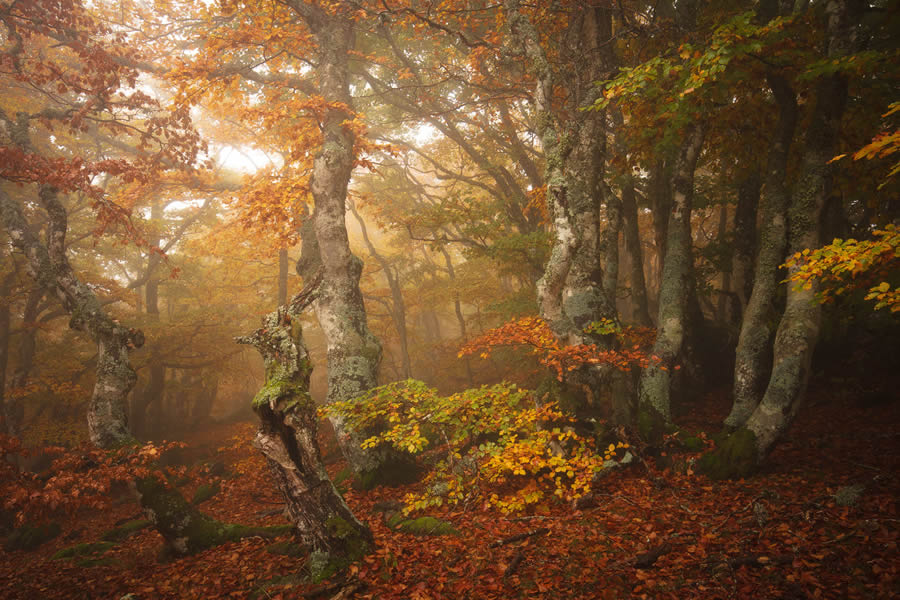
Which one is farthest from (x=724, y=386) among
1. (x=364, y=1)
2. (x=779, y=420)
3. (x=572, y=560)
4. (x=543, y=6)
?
(x=364, y=1)

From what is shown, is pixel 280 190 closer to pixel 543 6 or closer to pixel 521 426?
pixel 543 6

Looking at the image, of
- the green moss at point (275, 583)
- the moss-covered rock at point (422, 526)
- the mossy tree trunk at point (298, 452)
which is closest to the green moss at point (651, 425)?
the moss-covered rock at point (422, 526)

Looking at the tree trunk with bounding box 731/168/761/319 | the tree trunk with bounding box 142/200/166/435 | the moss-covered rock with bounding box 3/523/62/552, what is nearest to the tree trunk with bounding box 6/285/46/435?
the tree trunk with bounding box 142/200/166/435

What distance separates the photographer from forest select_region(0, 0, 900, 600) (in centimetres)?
488

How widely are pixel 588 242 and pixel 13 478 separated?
31.7ft

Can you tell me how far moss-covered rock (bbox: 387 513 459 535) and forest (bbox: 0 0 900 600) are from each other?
0.04 meters

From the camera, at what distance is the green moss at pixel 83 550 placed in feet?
24.9

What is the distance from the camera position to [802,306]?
614 centimetres

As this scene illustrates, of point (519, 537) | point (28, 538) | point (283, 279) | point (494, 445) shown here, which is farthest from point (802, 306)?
point (28, 538)

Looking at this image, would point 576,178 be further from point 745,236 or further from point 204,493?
point 204,493

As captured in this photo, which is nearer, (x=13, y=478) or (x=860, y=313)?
(x=13, y=478)

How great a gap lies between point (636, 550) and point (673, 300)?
5.15 meters

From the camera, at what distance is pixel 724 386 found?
11516 millimetres

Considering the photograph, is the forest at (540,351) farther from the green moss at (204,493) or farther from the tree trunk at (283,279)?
the tree trunk at (283,279)
